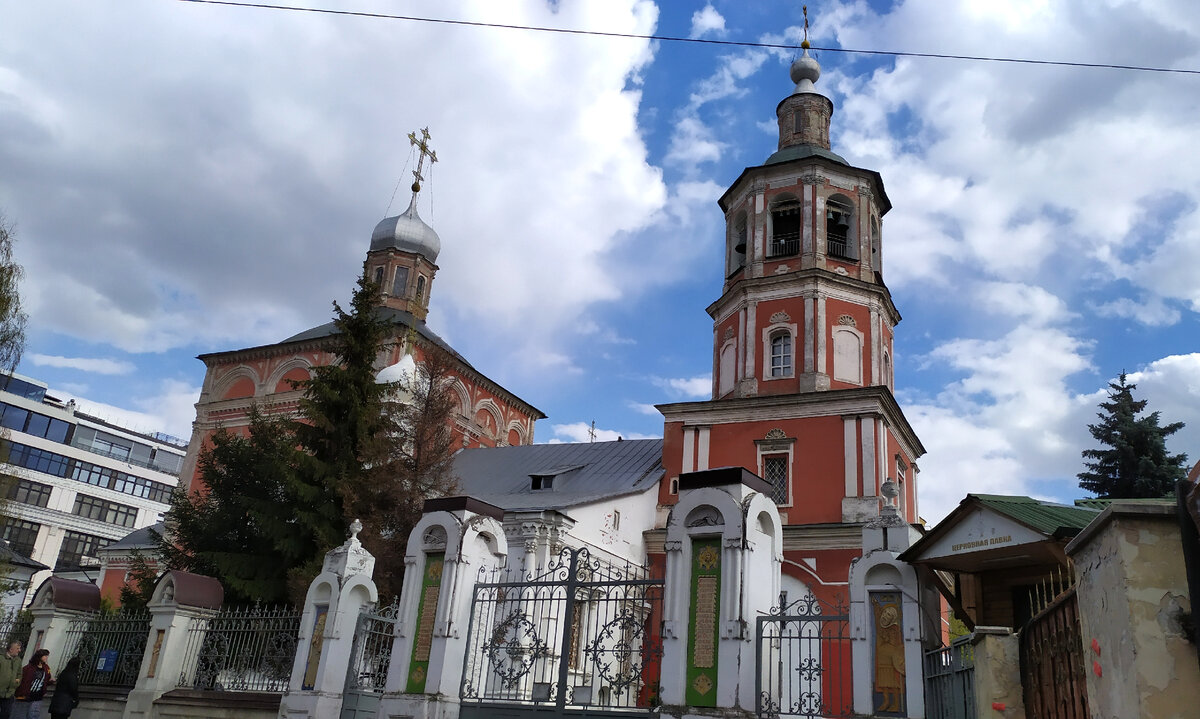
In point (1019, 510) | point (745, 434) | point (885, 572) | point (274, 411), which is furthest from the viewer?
point (274, 411)

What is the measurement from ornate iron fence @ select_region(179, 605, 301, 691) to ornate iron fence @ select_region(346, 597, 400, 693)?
950mm

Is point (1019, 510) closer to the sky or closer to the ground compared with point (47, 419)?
closer to the ground

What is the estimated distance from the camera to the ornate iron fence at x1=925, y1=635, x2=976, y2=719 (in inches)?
230

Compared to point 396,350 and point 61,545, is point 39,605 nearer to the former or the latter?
point 396,350

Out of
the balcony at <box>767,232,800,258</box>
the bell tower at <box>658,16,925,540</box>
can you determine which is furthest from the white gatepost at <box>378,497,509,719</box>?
the balcony at <box>767,232,800,258</box>

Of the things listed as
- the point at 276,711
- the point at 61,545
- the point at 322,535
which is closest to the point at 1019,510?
the point at 276,711

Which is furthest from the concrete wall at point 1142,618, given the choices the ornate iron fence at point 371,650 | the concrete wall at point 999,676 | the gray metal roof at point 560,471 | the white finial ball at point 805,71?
the white finial ball at point 805,71

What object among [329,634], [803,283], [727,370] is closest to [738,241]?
[803,283]

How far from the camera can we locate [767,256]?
2153 centimetres

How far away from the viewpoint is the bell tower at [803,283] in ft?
67.2

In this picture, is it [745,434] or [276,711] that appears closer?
[276,711]

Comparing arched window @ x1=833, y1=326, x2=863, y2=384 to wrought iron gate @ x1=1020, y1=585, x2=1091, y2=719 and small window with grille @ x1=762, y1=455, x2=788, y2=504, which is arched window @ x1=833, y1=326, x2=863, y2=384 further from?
wrought iron gate @ x1=1020, y1=585, x2=1091, y2=719

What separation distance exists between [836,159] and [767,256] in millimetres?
3125

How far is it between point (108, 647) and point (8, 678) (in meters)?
2.50
